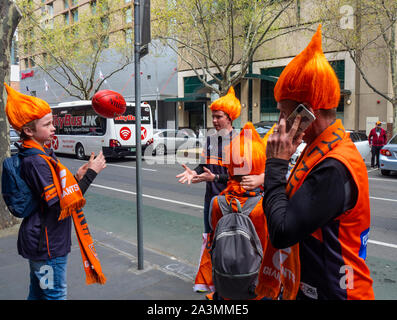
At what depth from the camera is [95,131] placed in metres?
18.6

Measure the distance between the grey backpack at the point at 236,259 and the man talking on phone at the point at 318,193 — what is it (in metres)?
0.63

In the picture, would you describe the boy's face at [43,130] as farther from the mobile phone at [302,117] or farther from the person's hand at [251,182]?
the mobile phone at [302,117]

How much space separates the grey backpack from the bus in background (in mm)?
15350

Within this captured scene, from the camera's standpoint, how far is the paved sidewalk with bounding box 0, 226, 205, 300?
3775 millimetres

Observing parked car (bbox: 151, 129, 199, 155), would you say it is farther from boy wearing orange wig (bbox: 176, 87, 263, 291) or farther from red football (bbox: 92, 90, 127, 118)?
boy wearing orange wig (bbox: 176, 87, 263, 291)

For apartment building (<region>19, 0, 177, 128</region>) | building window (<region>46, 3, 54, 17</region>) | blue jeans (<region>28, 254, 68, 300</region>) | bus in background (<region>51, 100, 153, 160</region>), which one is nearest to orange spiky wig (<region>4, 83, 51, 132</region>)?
blue jeans (<region>28, 254, 68, 300</region>)

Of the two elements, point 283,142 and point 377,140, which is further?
point 377,140

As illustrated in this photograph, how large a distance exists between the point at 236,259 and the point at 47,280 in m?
1.36

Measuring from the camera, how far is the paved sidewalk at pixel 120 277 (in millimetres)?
3775

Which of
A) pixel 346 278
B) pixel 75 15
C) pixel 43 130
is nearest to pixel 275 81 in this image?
pixel 43 130

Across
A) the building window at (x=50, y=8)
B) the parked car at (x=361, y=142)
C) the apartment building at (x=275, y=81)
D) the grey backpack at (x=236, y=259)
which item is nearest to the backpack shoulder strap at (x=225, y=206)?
the grey backpack at (x=236, y=259)

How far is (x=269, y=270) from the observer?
2035 mm

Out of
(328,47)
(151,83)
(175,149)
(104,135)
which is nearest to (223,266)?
(104,135)

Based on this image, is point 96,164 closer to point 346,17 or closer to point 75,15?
point 346,17
